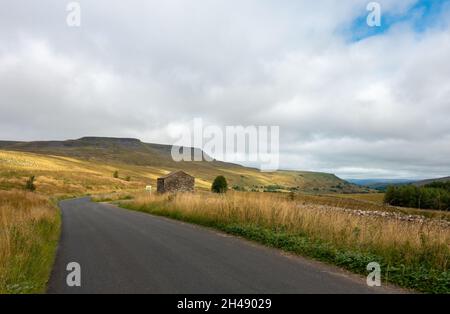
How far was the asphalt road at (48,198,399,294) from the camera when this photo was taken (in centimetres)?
662

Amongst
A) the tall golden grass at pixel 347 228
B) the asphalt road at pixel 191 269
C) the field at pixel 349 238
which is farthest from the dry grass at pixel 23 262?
the tall golden grass at pixel 347 228

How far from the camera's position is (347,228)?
11.4m

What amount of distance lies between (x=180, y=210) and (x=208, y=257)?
1200cm

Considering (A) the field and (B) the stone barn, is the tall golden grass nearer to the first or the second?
(A) the field

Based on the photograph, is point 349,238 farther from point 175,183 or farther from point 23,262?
point 175,183

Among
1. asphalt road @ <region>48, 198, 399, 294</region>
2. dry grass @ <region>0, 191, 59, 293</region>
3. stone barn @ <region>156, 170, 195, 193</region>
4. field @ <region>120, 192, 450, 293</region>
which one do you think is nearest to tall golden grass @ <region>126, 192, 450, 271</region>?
field @ <region>120, 192, 450, 293</region>

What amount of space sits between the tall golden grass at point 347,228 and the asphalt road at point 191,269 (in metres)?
1.89

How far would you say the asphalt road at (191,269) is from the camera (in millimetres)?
6617

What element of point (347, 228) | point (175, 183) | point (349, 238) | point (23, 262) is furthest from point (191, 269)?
point (175, 183)

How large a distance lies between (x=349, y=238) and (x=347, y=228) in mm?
894

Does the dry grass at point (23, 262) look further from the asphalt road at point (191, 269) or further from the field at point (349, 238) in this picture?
the field at point (349, 238)

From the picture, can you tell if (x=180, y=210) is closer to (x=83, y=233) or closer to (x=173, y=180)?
(x=83, y=233)
